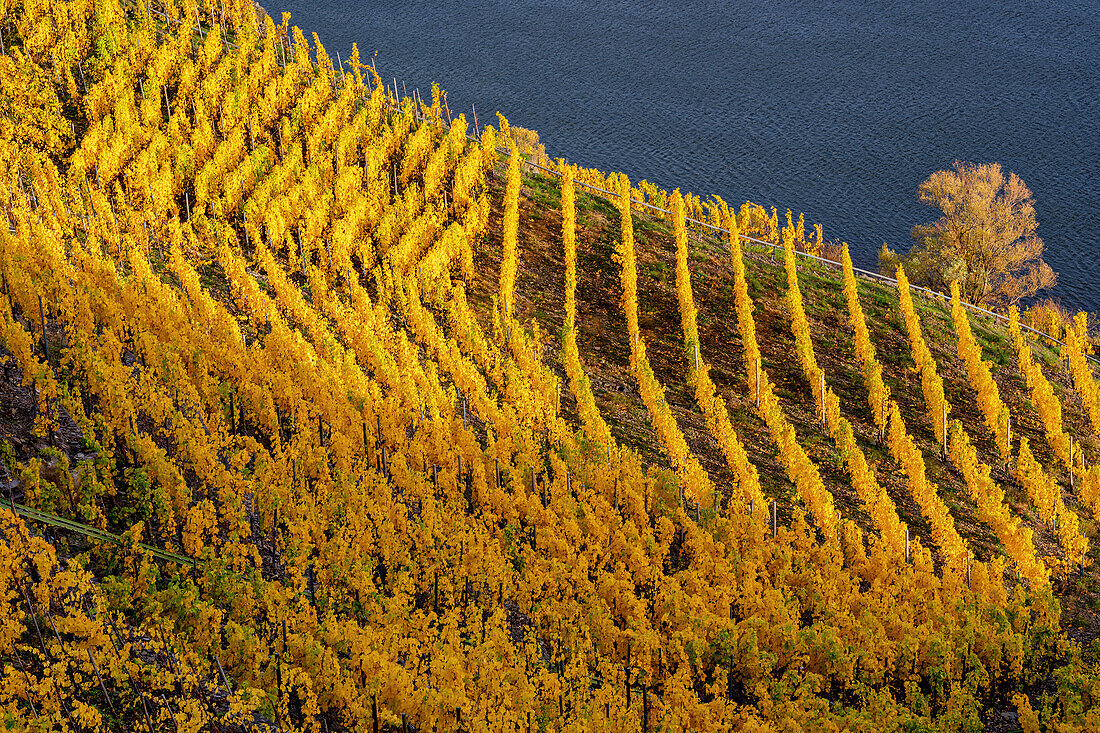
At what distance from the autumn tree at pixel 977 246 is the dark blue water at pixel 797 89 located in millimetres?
5282

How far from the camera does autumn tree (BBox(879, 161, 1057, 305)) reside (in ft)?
209

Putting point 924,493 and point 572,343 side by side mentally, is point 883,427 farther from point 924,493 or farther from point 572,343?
point 572,343

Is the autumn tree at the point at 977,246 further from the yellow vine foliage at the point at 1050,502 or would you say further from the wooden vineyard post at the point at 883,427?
the wooden vineyard post at the point at 883,427

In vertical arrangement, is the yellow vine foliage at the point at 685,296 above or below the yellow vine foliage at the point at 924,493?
above

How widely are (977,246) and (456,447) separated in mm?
46633

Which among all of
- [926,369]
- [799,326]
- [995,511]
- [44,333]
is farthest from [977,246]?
[44,333]

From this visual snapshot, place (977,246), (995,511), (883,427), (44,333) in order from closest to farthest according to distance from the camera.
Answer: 1. (44,333)
2. (995,511)
3. (883,427)
4. (977,246)

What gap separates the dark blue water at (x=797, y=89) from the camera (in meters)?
81.8

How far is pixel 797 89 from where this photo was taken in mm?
99375

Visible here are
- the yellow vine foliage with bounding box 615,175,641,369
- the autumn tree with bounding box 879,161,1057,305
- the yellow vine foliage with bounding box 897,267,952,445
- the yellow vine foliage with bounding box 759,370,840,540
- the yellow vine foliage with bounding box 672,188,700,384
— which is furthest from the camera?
the autumn tree with bounding box 879,161,1057,305

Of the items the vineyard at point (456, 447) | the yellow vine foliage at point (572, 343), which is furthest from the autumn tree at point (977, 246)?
the yellow vine foliage at point (572, 343)

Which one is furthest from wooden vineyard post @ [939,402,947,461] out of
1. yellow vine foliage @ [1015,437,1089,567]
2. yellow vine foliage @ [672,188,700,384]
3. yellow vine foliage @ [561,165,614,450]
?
yellow vine foliage @ [561,165,614,450]

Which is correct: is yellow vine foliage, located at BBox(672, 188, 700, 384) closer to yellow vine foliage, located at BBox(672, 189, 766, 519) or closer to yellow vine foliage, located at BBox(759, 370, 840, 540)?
yellow vine foliage, located at BBox(672, 189, 766, 519)

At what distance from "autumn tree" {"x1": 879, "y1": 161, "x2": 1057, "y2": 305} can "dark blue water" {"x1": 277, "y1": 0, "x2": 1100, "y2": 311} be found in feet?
17.3
